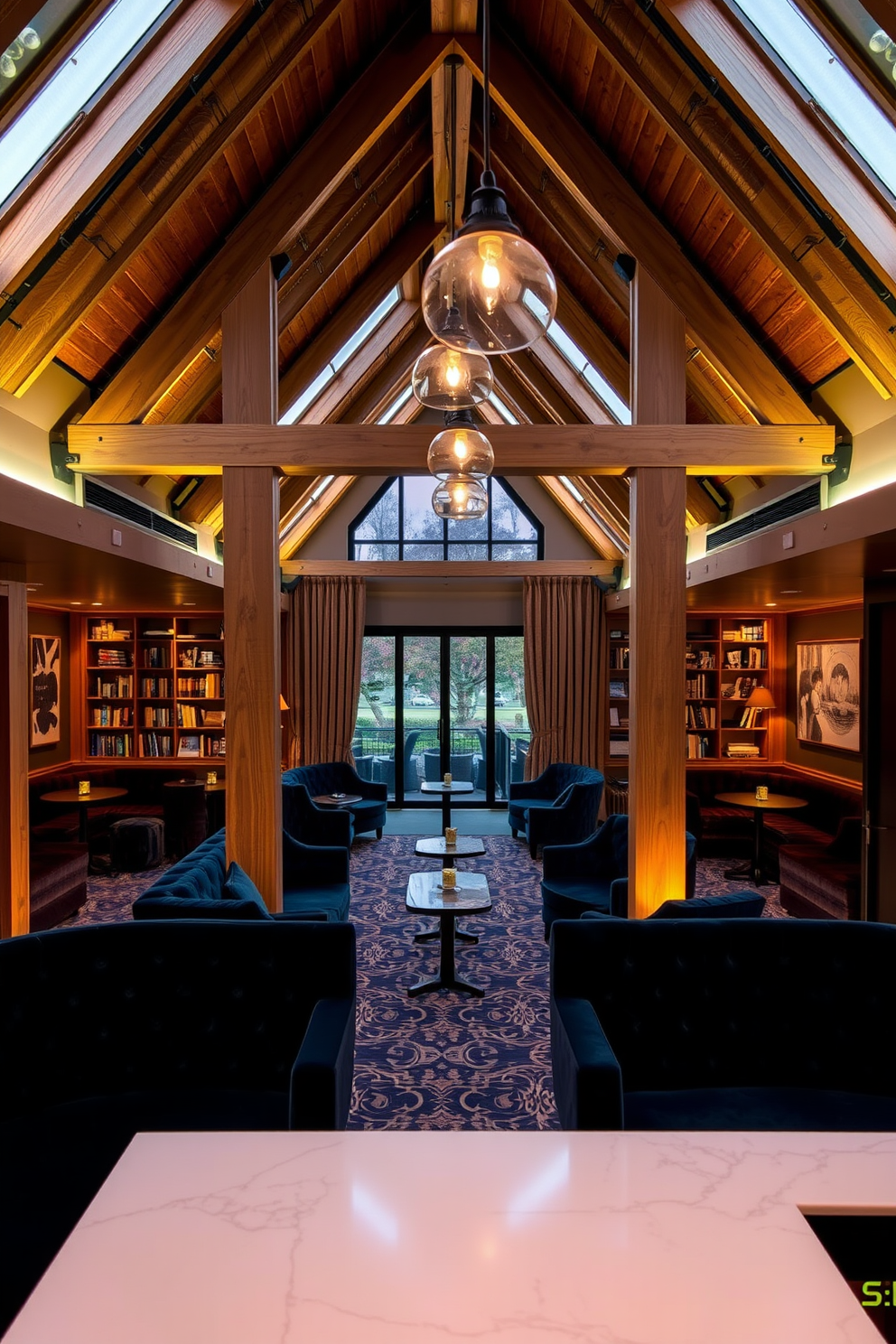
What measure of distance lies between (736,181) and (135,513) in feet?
12.9

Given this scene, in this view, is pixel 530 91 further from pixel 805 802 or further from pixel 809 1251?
pixel 805 802

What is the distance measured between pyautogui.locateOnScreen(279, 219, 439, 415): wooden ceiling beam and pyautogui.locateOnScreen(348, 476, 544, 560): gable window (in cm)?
367

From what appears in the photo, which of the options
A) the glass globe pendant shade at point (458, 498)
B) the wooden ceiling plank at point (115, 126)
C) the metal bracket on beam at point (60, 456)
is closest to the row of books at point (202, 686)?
the metal bracket on beam at point (60, 456)

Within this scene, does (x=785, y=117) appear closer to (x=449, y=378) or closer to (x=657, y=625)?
(x=449, y=378)

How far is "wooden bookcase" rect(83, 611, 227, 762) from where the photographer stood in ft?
27.4

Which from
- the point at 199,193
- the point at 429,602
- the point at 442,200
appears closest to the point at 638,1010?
the point at 199,193

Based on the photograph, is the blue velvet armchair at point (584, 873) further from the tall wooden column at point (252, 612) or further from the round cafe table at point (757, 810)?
the tall wooden column at point (252, 612)

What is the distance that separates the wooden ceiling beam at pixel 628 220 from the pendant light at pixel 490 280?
2.65 metres

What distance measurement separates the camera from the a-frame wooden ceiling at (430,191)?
2.95 meters

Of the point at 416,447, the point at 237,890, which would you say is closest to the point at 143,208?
the point at 416,447

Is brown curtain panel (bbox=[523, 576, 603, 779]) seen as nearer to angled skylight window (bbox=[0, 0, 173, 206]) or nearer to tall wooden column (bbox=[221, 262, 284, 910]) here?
tall wooden column (bbox=[221, 262, 284, 910])

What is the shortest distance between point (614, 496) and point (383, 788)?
3902 mm

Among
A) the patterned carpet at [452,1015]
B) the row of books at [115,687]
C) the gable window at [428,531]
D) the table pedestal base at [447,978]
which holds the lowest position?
the patterned carpet at [452,1015]

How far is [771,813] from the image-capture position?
7.15 m
